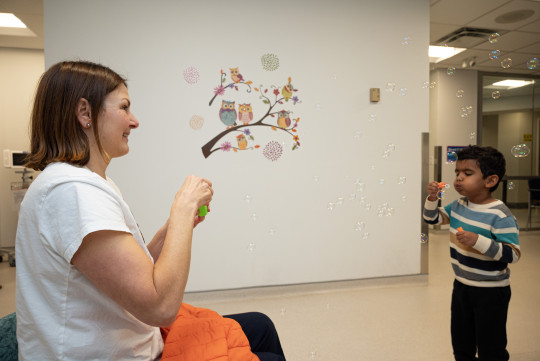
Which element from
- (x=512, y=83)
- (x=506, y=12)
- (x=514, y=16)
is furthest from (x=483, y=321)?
(x=512, y=83)

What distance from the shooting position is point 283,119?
2.90 meters

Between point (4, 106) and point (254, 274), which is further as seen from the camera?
point (4, 106)

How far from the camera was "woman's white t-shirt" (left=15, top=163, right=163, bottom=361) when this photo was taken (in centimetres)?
71

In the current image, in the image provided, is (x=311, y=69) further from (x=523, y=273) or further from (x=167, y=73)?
(x=523, y=273)

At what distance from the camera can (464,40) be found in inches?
166

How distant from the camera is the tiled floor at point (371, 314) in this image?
203 centimetres

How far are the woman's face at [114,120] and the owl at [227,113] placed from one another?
6.20ft

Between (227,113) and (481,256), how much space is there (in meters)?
2.08

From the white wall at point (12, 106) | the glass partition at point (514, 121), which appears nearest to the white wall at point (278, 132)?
the white wall at point (12, 106)

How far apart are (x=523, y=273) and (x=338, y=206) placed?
90.0 inches

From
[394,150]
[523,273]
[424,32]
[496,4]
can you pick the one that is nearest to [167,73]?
[394,150]

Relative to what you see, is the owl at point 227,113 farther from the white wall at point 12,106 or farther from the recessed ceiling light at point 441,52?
the white wall at point 12,106

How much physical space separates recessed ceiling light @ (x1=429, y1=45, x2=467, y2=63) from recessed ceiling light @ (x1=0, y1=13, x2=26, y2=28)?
201 inches

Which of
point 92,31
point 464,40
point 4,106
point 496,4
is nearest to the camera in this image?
point 92,31
